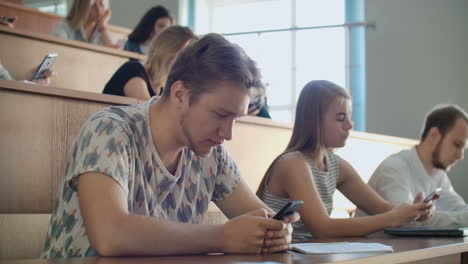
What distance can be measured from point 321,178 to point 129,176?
109 centimetres

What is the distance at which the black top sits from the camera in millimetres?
2885

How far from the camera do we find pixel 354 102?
586 cm

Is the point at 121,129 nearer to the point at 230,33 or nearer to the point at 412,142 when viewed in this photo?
the point at 412,142

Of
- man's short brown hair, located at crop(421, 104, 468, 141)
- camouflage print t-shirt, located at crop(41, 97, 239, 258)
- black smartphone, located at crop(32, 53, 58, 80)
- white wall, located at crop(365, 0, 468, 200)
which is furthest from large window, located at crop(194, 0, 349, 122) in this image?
camouflage print t-shirt, located at crop(41, 97, 239, 258)

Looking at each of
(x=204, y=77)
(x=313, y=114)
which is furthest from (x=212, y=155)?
(x=313, y=114)

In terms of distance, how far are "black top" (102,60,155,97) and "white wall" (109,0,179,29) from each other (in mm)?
4240

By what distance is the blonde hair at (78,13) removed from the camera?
4.29 meters

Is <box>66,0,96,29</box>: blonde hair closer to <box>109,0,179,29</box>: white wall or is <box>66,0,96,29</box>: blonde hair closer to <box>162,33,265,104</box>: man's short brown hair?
<box>109,0,179,29</box>: white wall

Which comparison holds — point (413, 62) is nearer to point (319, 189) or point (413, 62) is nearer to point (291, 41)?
point (291, 41)

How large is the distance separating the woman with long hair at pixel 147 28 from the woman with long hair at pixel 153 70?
1.41 metres

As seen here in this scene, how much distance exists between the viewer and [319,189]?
2.33 meters

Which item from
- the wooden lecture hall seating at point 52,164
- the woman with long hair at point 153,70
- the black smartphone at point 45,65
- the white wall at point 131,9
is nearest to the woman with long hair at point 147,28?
the black smartphone at point 45,65

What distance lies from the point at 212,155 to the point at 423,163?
1.65 metres

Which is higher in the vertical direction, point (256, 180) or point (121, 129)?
point (121, 129)
